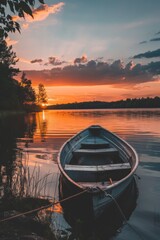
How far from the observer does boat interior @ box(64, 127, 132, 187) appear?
8766 mm

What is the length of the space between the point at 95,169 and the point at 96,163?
288 cm

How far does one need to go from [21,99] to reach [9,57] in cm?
1804

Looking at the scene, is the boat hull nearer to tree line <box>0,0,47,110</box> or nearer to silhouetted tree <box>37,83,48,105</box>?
tree line <box>0,0,47,110</box>

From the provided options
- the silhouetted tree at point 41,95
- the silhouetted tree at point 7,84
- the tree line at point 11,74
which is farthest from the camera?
the silhouetted tree at point 41,95

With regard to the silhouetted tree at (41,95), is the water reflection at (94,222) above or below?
below

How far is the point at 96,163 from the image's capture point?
1149 centimetres

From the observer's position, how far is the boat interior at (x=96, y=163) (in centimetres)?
877

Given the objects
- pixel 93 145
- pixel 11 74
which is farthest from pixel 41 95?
pixel 93 145

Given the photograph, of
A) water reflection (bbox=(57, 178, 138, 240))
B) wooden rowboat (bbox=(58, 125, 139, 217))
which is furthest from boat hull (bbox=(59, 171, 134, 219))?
water reflection (bbox=(57, 178, 138, 240))

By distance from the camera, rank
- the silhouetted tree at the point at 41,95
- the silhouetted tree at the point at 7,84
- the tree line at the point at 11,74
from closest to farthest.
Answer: the tree line at the point at 11,74
the silhouetted tree at the point at 7,84
the silhouetted tree at the point at 41,95

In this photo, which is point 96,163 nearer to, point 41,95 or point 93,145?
point 93,145

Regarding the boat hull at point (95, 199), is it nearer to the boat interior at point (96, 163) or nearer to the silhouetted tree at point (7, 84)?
the boat interior at point (96, 163)

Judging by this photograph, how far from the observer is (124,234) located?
6320 millimetres

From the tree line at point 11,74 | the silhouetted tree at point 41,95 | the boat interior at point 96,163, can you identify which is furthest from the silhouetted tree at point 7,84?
the silhouetted tree at point 41,95
